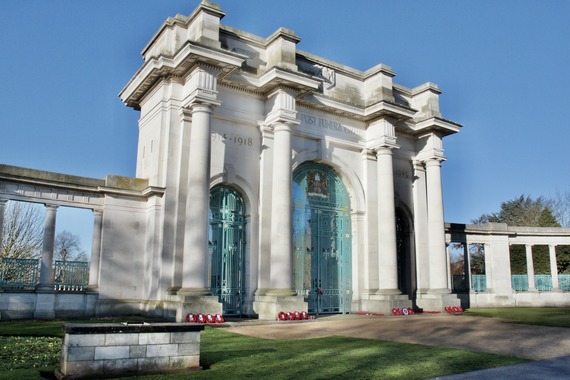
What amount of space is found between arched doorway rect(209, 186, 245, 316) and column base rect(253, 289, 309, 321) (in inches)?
51.2

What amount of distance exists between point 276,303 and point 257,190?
15.6 ft

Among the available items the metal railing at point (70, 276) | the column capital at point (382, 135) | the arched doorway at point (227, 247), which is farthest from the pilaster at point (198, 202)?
the column capital at point (382, 135)

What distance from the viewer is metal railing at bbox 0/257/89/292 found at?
1780cm

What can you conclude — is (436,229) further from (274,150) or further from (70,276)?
(70,276)

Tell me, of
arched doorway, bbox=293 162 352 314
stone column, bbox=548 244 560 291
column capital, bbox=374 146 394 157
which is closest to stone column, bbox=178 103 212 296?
arched doorway, bbox=293 162 352 314

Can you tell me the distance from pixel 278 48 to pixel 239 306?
34.3ft

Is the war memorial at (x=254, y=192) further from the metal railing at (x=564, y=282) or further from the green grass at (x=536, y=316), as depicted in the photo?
the metal railing at (x=564, y=282)

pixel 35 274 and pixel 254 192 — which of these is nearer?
pixel 35 274

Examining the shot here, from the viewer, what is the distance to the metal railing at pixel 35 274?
701 inches

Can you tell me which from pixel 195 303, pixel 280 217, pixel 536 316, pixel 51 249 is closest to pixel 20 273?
pixel 51 249

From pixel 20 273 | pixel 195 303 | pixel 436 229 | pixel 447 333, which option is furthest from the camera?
pixel 436 229

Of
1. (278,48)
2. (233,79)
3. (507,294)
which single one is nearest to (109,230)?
(233,79)

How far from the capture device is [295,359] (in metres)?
9.48

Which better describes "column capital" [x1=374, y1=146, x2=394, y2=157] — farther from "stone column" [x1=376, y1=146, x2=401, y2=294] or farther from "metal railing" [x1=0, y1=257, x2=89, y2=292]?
"metal railing" [x1=0, y1=257, x2=89, y2=292]
